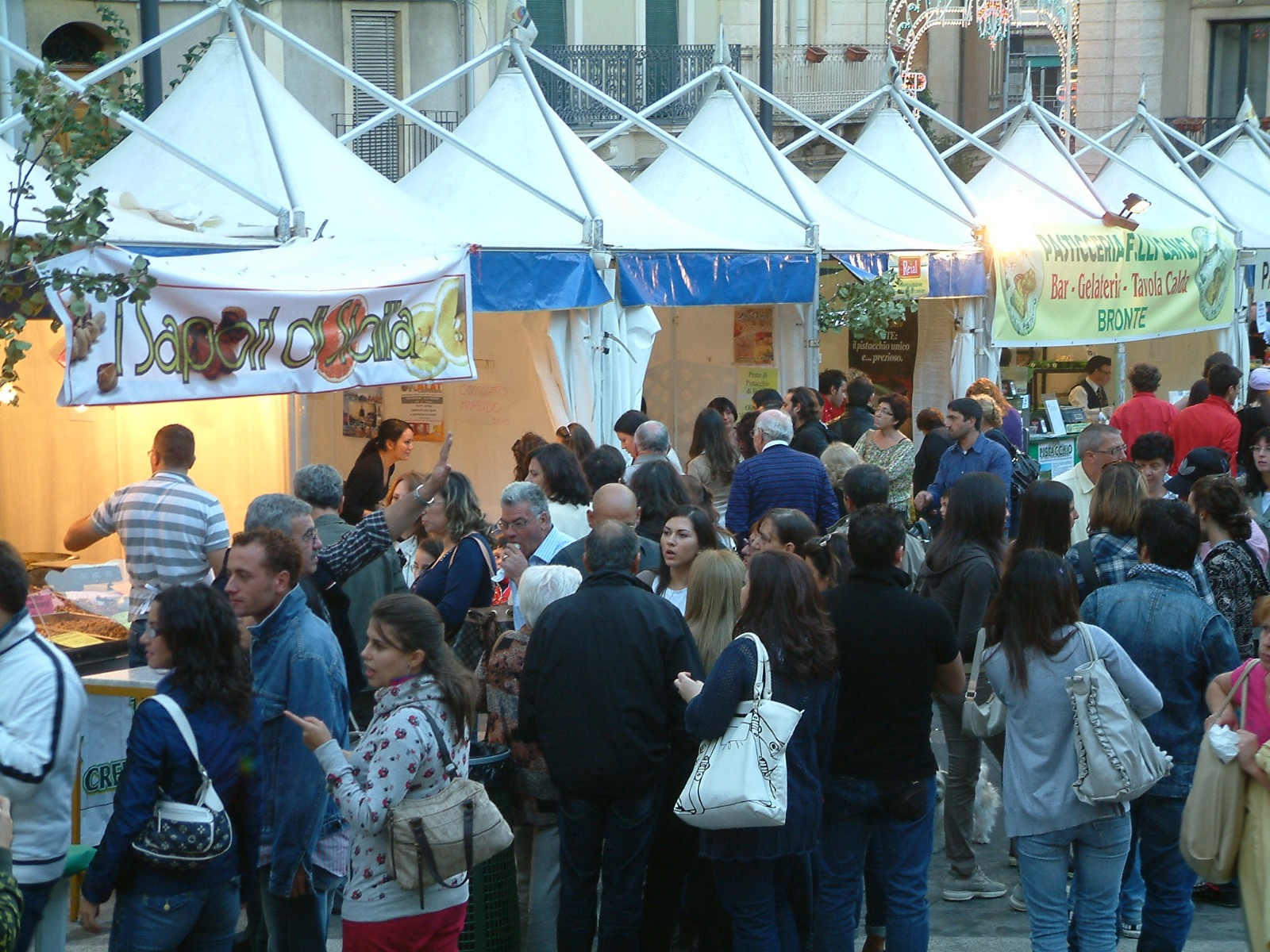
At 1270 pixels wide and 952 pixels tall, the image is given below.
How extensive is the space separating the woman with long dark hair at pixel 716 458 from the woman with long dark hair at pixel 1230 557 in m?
3.55

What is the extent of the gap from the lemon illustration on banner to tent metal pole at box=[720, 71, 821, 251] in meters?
4.09

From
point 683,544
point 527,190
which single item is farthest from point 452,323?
point 683,544

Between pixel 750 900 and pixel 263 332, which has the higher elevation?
pixel 263 332

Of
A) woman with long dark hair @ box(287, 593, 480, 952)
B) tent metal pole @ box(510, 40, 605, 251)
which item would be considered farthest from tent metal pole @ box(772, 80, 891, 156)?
woman with long dark hair @ box(287, 593, 480, 952)

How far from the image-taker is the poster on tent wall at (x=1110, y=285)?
13.4 m

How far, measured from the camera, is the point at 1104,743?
15.1 feet

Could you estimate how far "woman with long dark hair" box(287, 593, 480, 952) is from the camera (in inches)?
157

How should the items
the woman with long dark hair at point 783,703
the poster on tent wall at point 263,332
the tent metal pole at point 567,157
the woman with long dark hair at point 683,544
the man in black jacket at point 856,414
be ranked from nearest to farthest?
the woman with long dark hair at point 783,703 < the woman with long dark hair at point 683,544 < the poster on tent wall at point 263,332 < the tent metal pole at point 567,157 < the man in black jacket at point 856,414

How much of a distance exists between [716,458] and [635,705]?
4585mm

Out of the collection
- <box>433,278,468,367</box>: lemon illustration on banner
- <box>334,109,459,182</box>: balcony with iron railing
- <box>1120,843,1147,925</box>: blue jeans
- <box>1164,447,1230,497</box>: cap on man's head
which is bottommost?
<box>1120,843,1147,925</box>: blue jeans

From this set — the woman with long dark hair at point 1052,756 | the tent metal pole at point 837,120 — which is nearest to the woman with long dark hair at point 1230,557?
the woman with long dark hair at point 1052,756

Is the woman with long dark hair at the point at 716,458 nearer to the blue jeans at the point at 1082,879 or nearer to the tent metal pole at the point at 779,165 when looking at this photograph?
the tent metal pole at the point at 779,165

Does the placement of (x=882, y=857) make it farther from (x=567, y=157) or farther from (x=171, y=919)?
(x=567, y=157)

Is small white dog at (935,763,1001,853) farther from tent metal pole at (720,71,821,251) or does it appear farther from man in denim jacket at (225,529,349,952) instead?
tent metal pole at (720,71,821,251)
